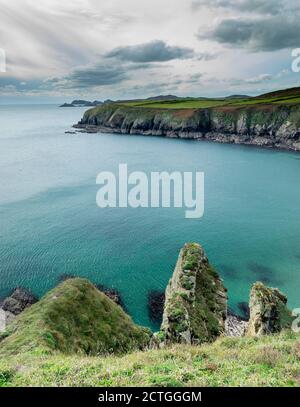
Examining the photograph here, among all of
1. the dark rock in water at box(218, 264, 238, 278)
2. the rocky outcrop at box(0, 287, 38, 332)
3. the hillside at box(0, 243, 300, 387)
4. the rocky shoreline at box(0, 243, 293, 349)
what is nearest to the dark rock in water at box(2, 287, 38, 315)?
the rocky outcrop at box(0, 287, 38, 332)

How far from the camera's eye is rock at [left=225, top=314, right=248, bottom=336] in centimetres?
3858

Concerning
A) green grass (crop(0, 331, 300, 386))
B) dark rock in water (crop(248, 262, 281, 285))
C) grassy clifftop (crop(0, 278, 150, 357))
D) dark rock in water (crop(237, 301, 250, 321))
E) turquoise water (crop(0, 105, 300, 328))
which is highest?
green grass (crop(0, 331, 300, 386))

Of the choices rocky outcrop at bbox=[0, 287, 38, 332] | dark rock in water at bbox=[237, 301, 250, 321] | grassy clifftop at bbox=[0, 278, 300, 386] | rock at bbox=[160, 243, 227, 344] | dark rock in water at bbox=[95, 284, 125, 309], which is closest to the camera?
grassy clifftop at bbox=[0, 278, 300, 386]

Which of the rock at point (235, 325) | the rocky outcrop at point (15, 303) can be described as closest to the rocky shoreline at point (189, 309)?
the rock at point (235, 325)

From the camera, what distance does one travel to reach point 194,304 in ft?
98.2

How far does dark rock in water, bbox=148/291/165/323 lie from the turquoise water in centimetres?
79

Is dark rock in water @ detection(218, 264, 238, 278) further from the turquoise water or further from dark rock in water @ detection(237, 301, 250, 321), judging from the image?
dark rock in water @ detection(237, 301, 250, 321)

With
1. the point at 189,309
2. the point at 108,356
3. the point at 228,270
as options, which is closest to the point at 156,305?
the point at 228,270

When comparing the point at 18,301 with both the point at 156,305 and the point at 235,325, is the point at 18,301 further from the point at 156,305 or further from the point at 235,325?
the point at 235,325

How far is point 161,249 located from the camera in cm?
6147

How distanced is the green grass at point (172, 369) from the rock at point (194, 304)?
31.1 feet

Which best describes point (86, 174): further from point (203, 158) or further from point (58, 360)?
point (58, 360)

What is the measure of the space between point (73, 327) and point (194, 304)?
1135 cm

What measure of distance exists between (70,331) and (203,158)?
132197mm
